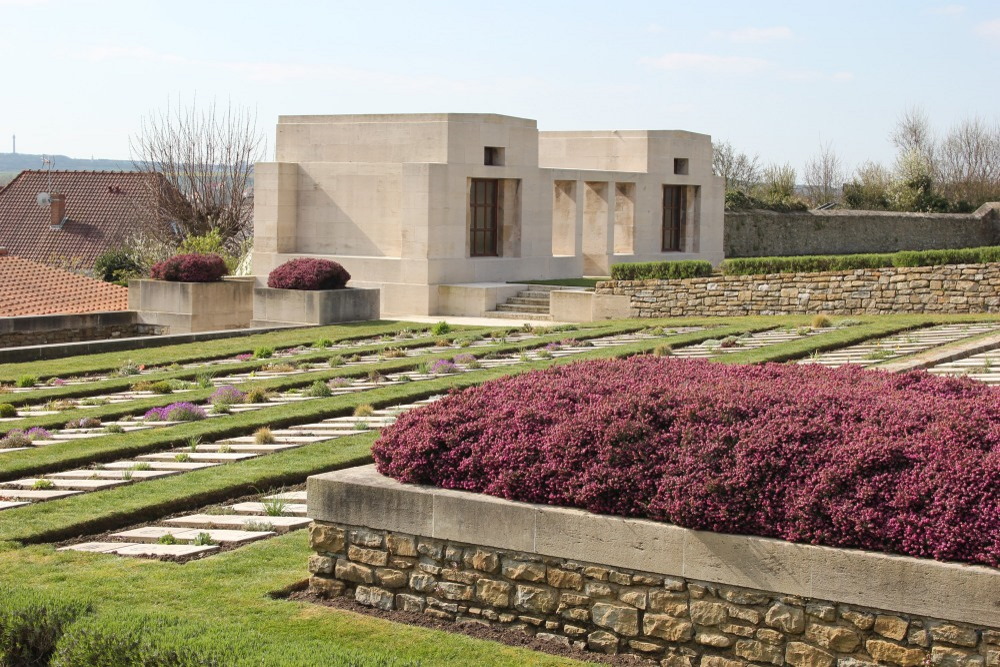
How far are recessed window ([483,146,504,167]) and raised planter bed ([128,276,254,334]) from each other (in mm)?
6463

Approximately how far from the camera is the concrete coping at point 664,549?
527cm

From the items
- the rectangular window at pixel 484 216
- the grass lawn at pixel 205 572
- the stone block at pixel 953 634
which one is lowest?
the grass lawn at pixel 205 572

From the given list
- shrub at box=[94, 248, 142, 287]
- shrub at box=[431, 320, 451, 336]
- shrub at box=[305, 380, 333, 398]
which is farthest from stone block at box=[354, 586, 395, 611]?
shrub at box=[94, 248, 142, 287]

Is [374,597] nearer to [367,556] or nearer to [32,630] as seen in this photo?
[367,556]

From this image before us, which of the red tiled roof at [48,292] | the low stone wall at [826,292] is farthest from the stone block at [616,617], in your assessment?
the red tiled roof at [48,292]

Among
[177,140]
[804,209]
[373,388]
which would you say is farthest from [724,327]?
[177,140]

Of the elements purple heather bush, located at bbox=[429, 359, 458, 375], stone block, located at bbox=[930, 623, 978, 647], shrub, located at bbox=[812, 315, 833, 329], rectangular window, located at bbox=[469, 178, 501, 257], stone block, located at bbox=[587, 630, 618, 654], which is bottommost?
stone block, located at bbox=[587, 630, 618, 654]

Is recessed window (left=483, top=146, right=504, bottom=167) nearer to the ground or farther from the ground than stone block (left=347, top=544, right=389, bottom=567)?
farther from the ground

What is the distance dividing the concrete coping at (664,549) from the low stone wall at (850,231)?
34267 millimetres

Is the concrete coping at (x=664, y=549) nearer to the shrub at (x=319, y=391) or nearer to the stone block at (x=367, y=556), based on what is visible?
the stone block at (x=367, y=556)

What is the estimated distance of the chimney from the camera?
54.6m

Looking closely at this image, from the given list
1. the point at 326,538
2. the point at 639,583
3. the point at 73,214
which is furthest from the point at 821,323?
the point at 73,214

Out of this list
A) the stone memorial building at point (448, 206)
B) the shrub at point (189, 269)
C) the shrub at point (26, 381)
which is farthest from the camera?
the stone memorial building at point (448, 206)

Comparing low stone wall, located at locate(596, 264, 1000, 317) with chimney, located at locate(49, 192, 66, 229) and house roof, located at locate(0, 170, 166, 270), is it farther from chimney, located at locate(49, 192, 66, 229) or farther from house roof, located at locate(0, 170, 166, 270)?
chimney, located at locate(49, 192, 66, 229)
